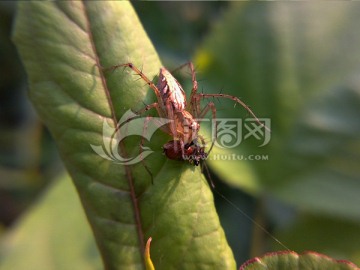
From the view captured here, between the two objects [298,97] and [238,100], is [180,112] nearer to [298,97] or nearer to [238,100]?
[238,100]

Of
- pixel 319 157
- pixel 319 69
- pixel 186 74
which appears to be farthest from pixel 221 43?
pixel 319 157

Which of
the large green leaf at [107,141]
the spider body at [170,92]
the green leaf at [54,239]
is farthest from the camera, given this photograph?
the green leaf at [54,239]

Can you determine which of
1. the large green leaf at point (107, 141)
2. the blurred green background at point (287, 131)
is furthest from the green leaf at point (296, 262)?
the blurred green background at point (287, 131)

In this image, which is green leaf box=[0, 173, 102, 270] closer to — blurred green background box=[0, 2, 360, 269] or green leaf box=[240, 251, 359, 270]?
blurred green background box=[0, 2, 360, 269]

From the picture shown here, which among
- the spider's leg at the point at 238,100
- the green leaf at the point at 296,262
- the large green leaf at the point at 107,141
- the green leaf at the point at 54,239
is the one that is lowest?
the green leaf at the point at 54,239

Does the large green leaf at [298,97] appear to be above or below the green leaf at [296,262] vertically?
above

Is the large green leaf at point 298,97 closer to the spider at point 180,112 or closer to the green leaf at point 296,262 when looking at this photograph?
the spider at point 180,112

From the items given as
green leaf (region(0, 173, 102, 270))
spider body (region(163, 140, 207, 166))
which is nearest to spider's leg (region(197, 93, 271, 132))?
spider body (region(163, 140, 207, 166))
